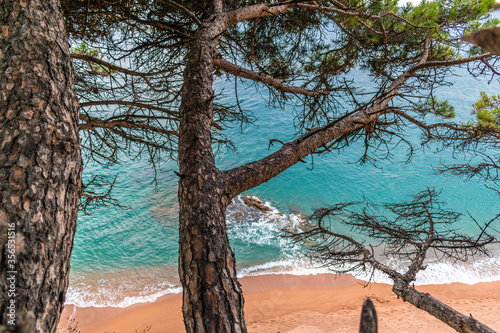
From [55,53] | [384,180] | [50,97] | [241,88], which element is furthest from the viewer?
[241,88]

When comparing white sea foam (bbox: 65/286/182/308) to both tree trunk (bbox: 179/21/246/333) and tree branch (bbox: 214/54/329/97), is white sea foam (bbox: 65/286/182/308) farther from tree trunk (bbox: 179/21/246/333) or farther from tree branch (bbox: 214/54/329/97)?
tree trunk (bbox: 179/21/246/333)

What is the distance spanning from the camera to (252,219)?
10156 millimetres

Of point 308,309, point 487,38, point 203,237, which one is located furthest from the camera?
point 308,309

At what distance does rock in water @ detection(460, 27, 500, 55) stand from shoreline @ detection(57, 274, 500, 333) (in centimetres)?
625

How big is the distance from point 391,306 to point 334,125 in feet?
22.9

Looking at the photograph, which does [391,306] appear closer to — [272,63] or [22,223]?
→ [272,63]

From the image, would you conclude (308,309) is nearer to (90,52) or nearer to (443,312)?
(443,312)

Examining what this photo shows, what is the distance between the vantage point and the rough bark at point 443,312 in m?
2.11

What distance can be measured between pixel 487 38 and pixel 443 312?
110 inches

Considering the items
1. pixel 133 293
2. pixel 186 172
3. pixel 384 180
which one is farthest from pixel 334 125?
pixel 384 180

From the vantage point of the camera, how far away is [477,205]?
12102 mm

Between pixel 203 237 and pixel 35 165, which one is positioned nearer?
pixel 35 165

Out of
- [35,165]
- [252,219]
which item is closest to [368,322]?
[35,165]

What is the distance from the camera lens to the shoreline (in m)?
6.20
